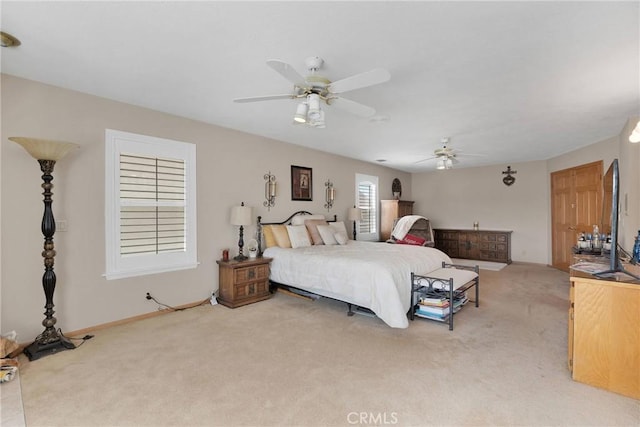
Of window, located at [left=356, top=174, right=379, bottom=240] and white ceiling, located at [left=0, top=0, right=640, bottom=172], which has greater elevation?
white ceiling, located at [left=0, top=0, right=640, bottom=172]

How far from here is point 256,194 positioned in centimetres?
488

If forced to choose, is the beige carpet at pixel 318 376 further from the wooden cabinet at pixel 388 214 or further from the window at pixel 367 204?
the wooden cabinet at pixel 388 214

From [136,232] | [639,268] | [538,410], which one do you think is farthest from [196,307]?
[639,268]

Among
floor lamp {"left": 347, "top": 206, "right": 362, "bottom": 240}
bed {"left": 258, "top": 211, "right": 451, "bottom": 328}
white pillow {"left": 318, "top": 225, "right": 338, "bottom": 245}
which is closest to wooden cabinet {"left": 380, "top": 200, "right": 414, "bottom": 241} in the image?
floor lamp {"left": 347, "top": 206, "right": 362, "bottom": 240}

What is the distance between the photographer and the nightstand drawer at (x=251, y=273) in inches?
161

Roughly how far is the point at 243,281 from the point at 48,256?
209 centimetres

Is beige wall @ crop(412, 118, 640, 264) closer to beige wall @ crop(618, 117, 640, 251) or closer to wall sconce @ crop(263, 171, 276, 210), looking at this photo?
beige wall @ crop(618, 117, 640, 251)

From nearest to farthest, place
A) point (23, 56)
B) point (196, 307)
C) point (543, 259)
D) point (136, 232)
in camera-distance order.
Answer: point (23, 56) → point (136, 232) → point (196, 307) → point (543, 259)

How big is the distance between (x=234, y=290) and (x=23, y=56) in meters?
3.12

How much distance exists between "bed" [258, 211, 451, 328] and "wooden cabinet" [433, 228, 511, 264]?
3.83m

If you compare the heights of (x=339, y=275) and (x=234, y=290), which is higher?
(x=339, y=275)

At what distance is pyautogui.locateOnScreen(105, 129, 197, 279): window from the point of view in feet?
11.1

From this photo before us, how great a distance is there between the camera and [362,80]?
2137 millimetres

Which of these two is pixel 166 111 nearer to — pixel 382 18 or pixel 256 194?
pixel 256 194
